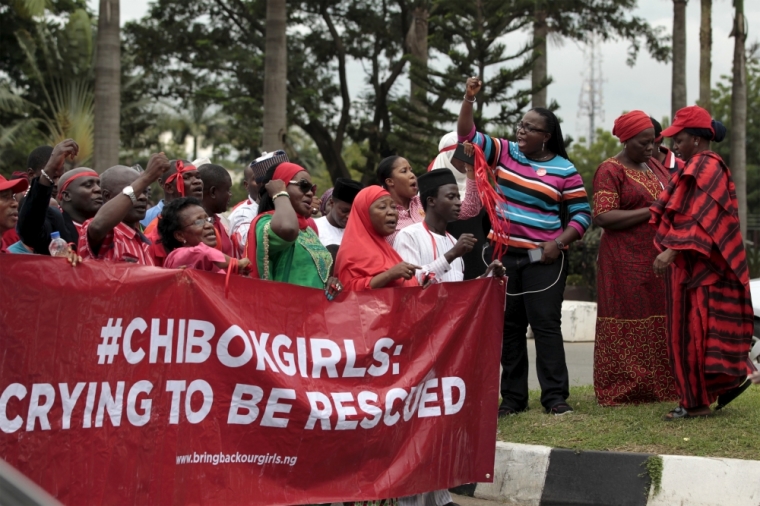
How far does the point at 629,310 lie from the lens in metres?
7.06

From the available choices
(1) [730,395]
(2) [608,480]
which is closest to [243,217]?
(2) [608,480]

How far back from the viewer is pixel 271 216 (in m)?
5.58

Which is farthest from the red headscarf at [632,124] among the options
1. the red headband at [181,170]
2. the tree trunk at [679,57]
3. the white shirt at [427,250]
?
the tree trunk at [679,57]

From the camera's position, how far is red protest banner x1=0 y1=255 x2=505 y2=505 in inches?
180

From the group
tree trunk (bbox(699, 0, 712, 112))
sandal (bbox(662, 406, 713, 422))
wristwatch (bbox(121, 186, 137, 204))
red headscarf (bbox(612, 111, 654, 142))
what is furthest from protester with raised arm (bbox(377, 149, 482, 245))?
tree trunk (bbox(699, 0, 712, 112))

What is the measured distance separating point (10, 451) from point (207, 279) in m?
1.13

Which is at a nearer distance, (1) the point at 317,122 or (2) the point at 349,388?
(2) the point at 349,388

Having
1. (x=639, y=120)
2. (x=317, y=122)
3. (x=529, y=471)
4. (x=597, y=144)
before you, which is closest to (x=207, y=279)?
(x=529, y=471)

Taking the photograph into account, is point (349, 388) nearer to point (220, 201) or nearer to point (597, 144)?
point (220, 201)

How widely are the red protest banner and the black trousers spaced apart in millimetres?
1160

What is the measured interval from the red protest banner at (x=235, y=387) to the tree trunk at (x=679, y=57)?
661 inches

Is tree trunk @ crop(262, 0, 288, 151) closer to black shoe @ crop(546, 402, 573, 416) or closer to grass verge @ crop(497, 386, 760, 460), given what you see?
grass verge @ crop(497, 386, 760, 460)

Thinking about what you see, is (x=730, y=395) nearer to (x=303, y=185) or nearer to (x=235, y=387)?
(x=303, y=185)

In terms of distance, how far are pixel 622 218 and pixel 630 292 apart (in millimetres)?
490
